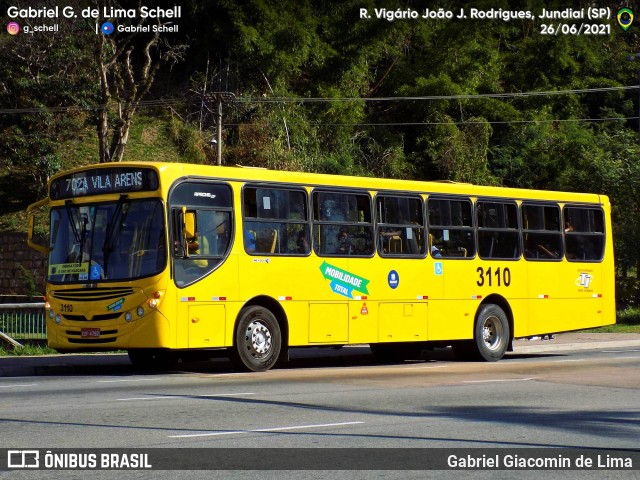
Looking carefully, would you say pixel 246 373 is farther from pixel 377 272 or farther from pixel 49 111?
pixel 49 111

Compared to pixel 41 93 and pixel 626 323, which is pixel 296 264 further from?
pixel 41 93

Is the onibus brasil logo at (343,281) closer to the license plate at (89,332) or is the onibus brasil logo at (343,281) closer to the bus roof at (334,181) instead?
the bus roof at (334,181)

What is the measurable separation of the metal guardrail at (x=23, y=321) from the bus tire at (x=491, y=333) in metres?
9.51

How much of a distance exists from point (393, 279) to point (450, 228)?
1891mm

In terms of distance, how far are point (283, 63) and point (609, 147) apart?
14.5m

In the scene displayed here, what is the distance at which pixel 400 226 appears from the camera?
20.8 metres

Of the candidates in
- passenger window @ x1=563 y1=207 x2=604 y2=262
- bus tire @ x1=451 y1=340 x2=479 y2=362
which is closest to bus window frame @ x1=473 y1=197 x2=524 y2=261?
passenger window @ x1=563 y1=207 x2=604 y2=262

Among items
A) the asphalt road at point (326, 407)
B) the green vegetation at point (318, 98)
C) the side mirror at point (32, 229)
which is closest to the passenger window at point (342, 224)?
the asphalt road at point (326, 407)

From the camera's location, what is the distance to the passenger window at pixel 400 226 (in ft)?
66.9

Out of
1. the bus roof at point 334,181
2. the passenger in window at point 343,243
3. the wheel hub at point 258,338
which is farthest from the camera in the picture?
the passenger in window at point 343,243

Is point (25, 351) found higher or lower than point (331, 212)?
lower

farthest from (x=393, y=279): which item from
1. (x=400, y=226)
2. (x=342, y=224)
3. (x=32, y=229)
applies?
(x=32, y=229)

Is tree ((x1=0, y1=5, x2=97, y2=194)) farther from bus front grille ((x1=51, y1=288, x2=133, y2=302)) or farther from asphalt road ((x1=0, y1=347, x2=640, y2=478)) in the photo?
bus front grille ((x1=51, y1=288, x2=133, y2=302))

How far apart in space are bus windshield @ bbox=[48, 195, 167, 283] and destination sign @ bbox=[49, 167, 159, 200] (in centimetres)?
21
